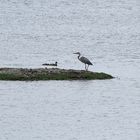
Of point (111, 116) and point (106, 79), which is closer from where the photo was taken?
point (111, 116)

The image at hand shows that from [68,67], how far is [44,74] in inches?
262

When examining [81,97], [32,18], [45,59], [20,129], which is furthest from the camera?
[32,18]

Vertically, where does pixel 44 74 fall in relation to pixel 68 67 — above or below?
above

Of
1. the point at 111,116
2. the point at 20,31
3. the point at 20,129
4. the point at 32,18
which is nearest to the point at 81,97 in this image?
the point at 111,116

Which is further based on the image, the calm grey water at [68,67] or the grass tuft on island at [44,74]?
the grass tuft on island at [44,74]

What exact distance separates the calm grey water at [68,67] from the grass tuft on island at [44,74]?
43cm

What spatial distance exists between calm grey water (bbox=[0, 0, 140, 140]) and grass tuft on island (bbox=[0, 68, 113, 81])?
1.41ft

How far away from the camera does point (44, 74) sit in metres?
47.2

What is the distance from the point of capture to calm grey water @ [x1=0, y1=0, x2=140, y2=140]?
121ft

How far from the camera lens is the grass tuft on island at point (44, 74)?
46.7 meters

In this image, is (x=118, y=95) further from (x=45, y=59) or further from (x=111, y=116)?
(x=45, y=59)

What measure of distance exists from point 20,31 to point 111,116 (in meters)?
37.5

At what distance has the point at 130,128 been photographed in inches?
1458

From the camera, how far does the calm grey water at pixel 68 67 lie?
36.8 metres
